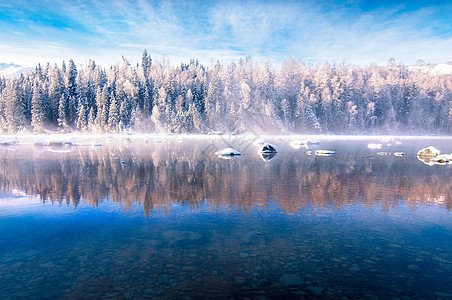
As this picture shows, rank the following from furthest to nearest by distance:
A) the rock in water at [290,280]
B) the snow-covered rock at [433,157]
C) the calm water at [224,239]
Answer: the snow-covered rock at [433,157] < the rock in water at [290,280] < the calm water at [224,239]

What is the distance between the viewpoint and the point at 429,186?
1811cm

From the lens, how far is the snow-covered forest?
→ 305ft

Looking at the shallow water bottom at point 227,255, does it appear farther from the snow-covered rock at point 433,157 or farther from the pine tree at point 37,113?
the pine tree at point 37,113

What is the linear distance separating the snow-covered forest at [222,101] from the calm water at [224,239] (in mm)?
81767

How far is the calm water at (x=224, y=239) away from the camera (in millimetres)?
6641

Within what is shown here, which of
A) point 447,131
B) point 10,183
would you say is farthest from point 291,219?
point 447,131

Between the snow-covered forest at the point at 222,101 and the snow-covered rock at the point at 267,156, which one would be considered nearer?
the snow-covered rock at the point at 267,156

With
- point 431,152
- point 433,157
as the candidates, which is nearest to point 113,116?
point 431,152

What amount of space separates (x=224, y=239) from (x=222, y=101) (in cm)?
9692

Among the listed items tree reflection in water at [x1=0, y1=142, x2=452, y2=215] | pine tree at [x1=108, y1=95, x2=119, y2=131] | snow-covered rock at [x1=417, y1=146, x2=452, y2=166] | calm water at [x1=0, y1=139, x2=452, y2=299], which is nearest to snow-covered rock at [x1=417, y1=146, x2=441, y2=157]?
snow-covered rock at [x1=417, y1=146, x2=452, y2=166]

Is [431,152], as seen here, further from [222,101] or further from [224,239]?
[222,101]

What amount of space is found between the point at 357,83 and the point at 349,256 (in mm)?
125714

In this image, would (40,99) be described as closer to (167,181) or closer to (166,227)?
(167,181)

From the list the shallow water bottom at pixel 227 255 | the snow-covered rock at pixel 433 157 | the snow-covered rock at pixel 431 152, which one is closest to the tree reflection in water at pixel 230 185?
the shallow water bottom at pixel 227 255
